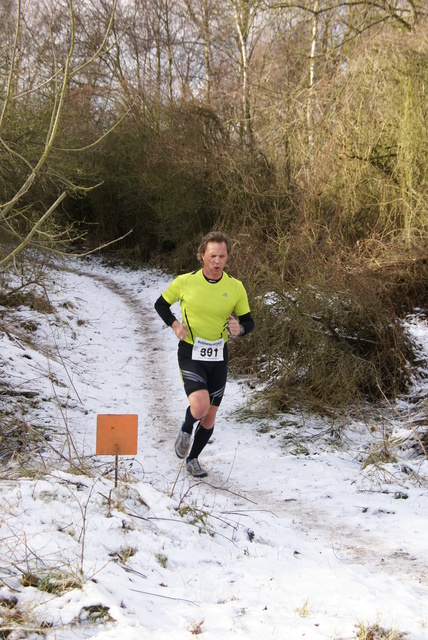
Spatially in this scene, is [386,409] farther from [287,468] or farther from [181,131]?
[181,131]

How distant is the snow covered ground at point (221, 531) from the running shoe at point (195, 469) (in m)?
0.09

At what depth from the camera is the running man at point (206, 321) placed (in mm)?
4598

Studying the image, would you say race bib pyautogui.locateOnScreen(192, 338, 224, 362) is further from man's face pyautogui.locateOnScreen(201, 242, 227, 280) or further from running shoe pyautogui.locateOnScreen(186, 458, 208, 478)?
running shoe pyautogui.locateOnScreen(186, 458, 208, 478)

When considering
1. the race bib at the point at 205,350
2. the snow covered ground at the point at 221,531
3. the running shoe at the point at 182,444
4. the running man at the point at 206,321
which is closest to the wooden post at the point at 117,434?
the snow covered ground at the point at 221,531

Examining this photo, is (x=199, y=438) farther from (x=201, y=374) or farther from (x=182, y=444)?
(x=201, y=374)

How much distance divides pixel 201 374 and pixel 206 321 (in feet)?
1.53

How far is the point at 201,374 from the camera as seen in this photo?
4695mm

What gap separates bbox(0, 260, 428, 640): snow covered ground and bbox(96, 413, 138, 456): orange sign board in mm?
219

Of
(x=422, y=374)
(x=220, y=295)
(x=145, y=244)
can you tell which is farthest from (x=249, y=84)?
(x=220, y=295)

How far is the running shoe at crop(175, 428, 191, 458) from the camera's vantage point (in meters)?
5.08

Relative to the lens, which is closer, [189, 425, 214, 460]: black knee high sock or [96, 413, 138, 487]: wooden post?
[96, 413, 138, 487]: wooden post

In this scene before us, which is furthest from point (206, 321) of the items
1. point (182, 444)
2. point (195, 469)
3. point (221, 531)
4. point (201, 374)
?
point (221, 531)

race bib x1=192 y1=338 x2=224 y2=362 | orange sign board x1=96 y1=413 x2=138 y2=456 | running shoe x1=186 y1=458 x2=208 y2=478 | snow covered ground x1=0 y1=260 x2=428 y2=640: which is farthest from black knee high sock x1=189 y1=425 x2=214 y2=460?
orange sign board x1=96 y1=413 x2=138 y2=456

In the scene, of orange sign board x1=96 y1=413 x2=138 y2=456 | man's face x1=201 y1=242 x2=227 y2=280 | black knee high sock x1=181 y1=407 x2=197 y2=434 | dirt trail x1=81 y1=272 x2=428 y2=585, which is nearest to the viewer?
dirt trail x1=81 y1=272 x2=428 y2=585
